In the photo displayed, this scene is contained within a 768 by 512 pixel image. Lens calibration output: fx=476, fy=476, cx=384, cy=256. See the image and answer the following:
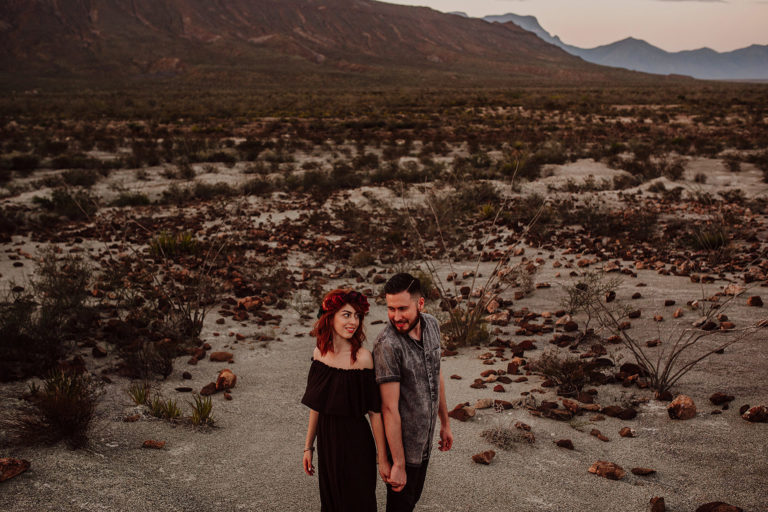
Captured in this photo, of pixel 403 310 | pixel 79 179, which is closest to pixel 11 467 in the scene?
pixel 403 310

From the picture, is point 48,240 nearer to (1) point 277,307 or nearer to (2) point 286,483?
(1) point 277,307

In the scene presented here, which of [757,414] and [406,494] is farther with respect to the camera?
[757,414]

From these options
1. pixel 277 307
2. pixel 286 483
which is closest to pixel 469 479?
pixel 286 483

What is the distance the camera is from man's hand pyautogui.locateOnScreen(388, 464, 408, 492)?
1.96 metres

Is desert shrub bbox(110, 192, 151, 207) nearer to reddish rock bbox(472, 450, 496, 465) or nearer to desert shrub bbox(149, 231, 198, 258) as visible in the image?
desert shrub bbox(149, 231, 198, 258)

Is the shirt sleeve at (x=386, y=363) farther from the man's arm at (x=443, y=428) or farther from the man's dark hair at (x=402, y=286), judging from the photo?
the man's arm at (x=443, y=428)

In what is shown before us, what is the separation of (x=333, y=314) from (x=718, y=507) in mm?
2241

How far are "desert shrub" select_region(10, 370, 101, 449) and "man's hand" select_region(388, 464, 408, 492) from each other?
7.41 feet

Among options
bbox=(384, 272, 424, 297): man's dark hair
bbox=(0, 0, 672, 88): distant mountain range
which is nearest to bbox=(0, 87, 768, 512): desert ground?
bbox=(384, 272, 424, 297): man's dark hair

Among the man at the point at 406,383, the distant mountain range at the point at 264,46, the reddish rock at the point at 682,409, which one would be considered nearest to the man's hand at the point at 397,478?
the man at the point at 406,383

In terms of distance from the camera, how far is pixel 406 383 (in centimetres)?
204

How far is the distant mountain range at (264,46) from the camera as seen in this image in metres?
72.3

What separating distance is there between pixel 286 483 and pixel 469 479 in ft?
3.76

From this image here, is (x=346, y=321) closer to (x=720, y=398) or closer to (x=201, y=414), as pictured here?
(x=201, y=414)
